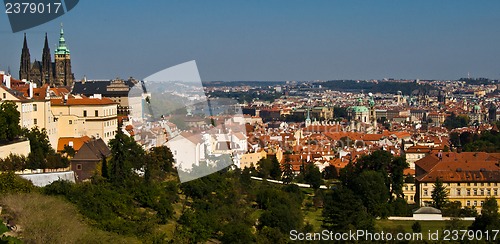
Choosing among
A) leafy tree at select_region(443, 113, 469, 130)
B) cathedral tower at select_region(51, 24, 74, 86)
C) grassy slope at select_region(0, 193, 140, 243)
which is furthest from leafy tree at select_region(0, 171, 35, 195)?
leafy tree at select_region(443, 113, 469, 130)

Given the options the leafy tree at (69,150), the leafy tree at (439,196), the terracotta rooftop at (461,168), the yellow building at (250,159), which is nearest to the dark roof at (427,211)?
the leafy tree at (439,196)

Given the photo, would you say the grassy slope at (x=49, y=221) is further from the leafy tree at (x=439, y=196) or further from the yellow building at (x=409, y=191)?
the yellow building at (x=409, y=191)

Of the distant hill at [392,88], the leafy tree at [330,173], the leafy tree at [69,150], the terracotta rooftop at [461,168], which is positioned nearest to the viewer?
the leafy tree at [69,150]

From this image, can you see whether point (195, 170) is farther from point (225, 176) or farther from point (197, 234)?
point (197, 234)

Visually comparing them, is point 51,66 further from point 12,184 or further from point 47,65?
point 12,184

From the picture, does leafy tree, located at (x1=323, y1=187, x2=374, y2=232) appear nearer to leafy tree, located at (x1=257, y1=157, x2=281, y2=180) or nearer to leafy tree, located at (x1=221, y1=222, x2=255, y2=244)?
leafy tree, located at (x1=221, y1=222, x2=255, y2=244)

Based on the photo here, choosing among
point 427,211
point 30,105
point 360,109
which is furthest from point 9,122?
point 360,109

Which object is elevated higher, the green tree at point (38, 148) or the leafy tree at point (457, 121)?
the green tree at point (38, 148)
